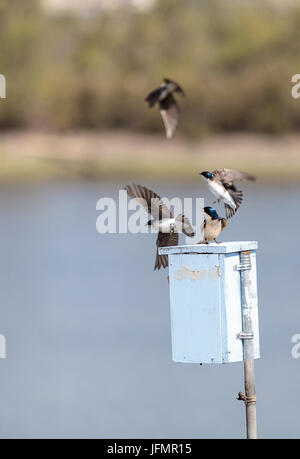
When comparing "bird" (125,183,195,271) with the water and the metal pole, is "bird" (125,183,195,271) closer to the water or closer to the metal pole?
the metal pole

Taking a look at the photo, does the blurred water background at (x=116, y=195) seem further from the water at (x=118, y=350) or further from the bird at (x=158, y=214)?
the bird at (x=158, y=214)

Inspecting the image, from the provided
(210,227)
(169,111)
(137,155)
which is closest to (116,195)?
(137,155)

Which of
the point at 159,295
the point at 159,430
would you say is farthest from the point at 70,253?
the point at 159,430

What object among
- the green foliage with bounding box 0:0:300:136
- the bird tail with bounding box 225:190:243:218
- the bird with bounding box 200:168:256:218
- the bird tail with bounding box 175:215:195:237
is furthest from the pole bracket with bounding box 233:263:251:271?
the green foliage with bounding box 0:0:300:136

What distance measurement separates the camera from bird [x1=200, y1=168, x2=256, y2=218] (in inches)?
222

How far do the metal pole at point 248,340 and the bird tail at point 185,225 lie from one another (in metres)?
0.44

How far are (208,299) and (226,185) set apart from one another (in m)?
0.89

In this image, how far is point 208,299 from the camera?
16.6ft

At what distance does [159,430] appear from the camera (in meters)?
9.91

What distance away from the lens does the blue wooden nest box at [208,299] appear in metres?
5.00

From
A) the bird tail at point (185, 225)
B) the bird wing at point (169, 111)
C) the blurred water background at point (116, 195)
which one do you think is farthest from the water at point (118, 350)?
the bird tail at point (185, 225)

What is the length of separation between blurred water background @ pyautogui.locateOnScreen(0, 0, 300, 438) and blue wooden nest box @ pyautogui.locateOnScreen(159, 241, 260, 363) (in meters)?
4.47
